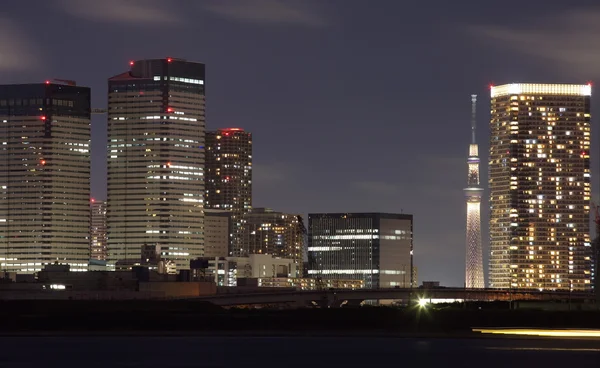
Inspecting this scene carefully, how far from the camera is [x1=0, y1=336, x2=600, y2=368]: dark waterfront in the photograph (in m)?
154

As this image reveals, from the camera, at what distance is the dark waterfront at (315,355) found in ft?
504

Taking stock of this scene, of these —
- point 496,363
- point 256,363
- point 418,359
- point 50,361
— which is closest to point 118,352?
point 50,361

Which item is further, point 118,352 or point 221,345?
point 221,345

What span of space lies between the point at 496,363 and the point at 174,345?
6087 cm

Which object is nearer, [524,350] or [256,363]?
[256,363]

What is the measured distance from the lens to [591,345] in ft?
614

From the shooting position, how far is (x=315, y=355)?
172500 millimetres

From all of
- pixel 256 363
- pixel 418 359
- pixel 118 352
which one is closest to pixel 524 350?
pixel 418 359

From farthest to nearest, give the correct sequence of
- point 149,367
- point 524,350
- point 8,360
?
point 524,350 → point 8,360 → point 149,367

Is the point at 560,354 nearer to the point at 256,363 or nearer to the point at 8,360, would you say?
the point at 256,363

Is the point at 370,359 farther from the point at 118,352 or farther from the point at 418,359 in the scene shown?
the point at 118,352

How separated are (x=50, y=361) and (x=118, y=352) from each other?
63.3 ft

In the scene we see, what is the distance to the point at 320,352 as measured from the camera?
179500 millimetres

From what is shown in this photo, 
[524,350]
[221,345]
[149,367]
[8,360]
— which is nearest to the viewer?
[149,367]
